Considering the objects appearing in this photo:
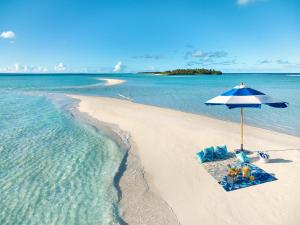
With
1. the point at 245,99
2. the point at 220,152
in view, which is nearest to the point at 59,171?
the point at 220,152

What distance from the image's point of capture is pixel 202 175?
7375 millimetres

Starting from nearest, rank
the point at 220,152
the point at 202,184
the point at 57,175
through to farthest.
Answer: the point at 202,184
the point at 57,175
the point at 220,152

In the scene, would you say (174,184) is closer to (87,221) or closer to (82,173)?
(87,221)

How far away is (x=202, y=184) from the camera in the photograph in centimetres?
684

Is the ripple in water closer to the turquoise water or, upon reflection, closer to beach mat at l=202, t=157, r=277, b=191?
the turquoise water

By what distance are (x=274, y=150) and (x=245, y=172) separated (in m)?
3.18

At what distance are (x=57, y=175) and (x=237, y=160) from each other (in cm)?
608

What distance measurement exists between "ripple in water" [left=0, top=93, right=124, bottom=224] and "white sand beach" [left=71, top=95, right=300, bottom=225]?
0.77 m

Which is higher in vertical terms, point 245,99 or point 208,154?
point 245,99

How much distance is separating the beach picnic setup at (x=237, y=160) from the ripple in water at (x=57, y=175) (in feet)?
10.3

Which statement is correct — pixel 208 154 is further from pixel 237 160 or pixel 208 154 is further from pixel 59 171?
pixel 59 171

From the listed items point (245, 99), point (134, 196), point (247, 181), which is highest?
point (245, 99)

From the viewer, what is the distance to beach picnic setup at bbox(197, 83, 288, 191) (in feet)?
22.2

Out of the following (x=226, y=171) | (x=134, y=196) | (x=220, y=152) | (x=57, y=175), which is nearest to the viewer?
(x=134, y=196)
